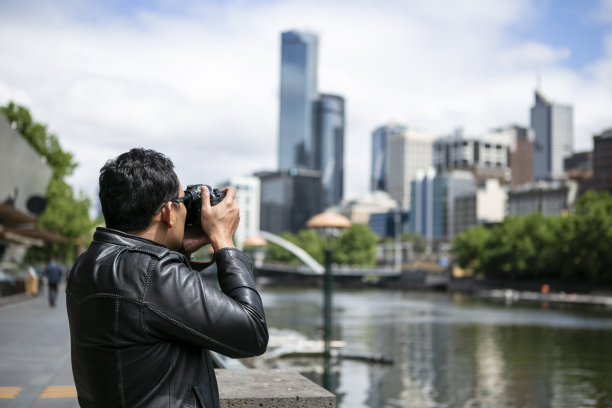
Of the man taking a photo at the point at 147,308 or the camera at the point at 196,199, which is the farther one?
the camera at the point at 196,199

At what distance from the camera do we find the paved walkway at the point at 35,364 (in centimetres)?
688

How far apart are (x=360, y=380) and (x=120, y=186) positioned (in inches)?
637

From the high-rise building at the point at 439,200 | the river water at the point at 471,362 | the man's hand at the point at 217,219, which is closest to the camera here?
the man's hand at the point at 217,219

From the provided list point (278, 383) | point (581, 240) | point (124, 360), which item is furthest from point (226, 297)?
point (581, 240)

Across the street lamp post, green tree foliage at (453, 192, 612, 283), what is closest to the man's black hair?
the street lamp post

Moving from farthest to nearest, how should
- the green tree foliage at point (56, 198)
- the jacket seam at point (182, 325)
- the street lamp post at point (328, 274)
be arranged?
the green tree foliage at point (56, 198) → the street lamp post at point (328, 274) → the jacket seam at point (182, 325)

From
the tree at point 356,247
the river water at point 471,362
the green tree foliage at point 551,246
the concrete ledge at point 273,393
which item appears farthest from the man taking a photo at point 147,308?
the tree at point 356,247

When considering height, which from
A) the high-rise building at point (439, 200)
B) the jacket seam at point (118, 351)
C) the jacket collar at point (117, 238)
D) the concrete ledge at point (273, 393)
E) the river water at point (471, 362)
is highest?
the high-rise building at point (439, 200)

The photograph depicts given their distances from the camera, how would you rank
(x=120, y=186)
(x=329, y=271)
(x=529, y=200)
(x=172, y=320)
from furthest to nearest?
(x=529, y=200) < (x=329, y=271) < (x=120, y=186) < (x=172, y=320)

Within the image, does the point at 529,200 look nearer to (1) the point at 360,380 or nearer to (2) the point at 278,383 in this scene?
(1) the point at 360,380

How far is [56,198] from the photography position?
48.4 metres

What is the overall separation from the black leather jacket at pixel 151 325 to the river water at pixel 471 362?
1301cm

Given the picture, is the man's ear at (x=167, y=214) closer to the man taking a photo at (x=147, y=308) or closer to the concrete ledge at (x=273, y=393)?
the man taking a photo at (x=147, y=308)

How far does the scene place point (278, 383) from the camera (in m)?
3.79
